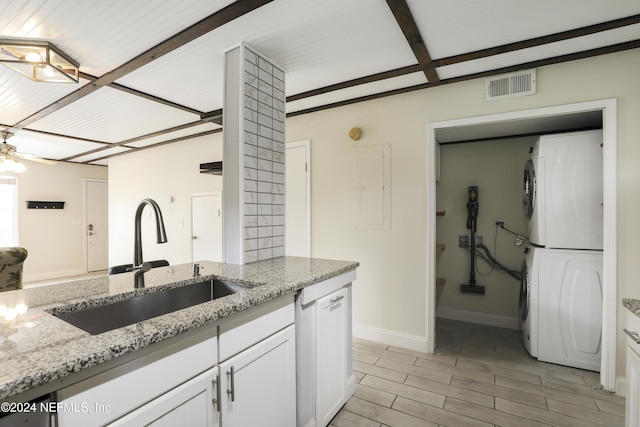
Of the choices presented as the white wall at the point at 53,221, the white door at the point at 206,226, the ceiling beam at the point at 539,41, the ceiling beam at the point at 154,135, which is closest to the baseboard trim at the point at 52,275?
the white wall at the point at 53,221

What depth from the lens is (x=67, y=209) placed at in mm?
6410

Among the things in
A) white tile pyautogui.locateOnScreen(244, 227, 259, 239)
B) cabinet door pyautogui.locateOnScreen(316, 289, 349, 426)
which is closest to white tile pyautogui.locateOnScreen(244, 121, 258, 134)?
white tile pyautogui.locateOnScreen(244, 227, 259, 239)

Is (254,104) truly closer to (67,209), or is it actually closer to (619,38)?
(619,38)

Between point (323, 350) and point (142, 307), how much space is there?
3.20ft

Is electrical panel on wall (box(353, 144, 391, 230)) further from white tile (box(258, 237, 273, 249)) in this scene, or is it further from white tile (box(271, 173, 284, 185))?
white tile (box(258, 237, 273, 249))

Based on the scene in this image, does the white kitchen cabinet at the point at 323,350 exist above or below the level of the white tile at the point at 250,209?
below

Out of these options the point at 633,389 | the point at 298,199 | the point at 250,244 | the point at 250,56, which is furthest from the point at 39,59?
the point at 633,389

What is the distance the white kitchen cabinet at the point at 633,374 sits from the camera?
47.4 inches

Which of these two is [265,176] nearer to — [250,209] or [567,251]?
[250,209]

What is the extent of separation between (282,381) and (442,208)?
3052mm

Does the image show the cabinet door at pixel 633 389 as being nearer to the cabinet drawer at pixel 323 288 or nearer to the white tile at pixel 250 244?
the cabinet drawer at pixel 323 288

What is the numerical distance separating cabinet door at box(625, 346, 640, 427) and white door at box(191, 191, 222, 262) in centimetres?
414

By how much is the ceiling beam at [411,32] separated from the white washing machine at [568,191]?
1.21m

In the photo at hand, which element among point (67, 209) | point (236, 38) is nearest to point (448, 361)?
point (236, 38)
